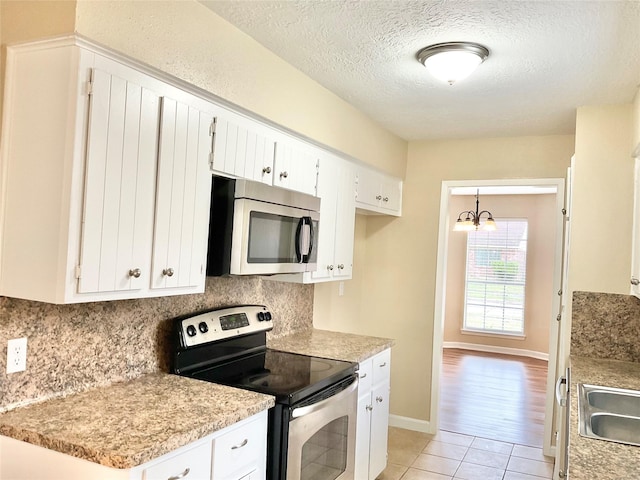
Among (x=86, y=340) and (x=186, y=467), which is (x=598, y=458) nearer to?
(x=186, y=467)

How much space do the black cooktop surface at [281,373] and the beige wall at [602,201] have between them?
1611 millimetres

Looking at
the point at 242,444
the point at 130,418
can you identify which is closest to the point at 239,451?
the point at 242,444

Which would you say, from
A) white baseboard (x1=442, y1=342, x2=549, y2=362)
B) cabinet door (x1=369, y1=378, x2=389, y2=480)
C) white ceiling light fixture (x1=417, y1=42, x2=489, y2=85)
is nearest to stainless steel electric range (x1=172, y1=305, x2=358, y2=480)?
cabinet door (x1=369, y1=378, x2=389, y2=480)

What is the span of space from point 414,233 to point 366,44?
2325 mm

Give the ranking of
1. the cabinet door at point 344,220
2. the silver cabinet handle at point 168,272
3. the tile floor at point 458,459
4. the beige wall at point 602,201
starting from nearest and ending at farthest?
the silver cabinet handle at point 168,272 → the beige wall at point 602,201 → the cabinet door at point 344,220 → the tile floor at point 458,459

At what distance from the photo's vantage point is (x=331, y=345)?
10.4ft

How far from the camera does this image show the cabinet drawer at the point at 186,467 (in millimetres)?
1531

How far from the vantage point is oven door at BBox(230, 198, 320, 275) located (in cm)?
228

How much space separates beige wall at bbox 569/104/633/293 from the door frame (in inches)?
29.5

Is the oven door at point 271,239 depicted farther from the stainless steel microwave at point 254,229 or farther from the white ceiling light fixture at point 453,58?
the white ceiling light fixture at point 453,58

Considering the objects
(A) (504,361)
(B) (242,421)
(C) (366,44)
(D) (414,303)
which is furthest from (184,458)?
(A) (504,361)

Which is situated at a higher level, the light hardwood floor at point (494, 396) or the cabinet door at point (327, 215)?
the cabinet door at point (327, 215)

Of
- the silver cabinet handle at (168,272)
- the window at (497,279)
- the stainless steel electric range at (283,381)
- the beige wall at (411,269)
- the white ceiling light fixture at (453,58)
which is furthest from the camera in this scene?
the window at (497,279)

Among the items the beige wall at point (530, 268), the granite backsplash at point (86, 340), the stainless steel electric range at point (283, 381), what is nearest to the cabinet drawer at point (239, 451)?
the stainless steel electric range at point (283, 381)
